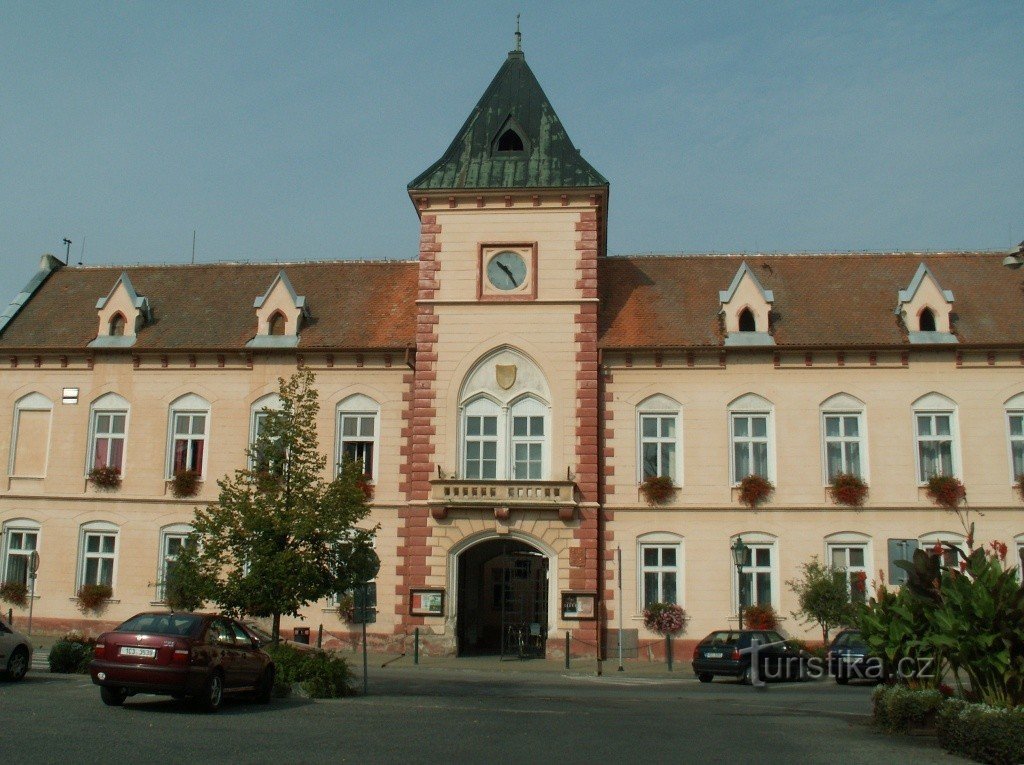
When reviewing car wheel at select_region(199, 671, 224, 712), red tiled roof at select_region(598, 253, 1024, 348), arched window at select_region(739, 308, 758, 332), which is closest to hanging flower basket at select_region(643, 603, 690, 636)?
red tiled roof at select_region(598, 253, 1024, 348)

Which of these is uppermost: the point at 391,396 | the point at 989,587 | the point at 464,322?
the point at 464,322

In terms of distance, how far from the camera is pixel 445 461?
31828 mm

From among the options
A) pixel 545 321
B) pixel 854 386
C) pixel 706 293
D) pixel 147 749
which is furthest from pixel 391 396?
pixel 147 749

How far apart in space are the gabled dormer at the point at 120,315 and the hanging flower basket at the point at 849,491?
76.3ft

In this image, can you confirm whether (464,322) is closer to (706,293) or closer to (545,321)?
(545,321)

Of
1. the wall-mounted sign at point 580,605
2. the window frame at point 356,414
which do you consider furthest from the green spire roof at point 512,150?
the wall-mounted sign at point 580,605

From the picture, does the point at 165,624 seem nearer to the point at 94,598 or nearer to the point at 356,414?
the point at 356,414

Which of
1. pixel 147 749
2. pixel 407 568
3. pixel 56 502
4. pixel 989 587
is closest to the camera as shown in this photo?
pixel 147 749

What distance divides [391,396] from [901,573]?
16071 millimetres

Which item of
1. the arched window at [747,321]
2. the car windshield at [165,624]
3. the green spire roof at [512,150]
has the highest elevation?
the green spire roof at [512,150]

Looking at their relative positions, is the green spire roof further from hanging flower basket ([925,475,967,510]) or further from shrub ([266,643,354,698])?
shrub ([266,643,354,698])

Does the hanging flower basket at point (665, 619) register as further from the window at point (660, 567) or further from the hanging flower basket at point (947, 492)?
the hanging flower basket at point (947, 492)

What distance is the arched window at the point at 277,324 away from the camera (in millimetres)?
34688

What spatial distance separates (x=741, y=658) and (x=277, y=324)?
18432 mm
